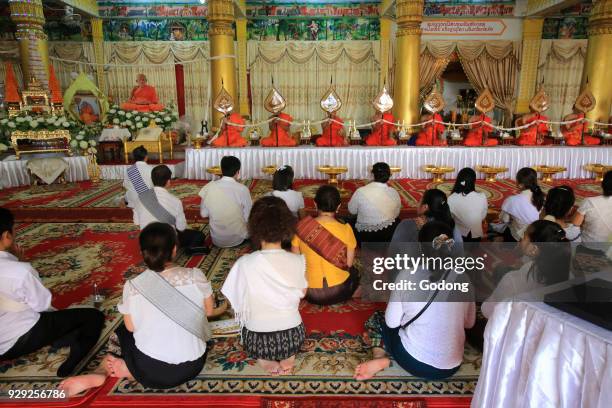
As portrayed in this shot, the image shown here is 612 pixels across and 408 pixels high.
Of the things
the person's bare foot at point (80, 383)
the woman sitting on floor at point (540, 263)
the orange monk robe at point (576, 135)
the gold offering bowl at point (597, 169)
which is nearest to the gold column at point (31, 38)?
the person's bare foot at point (80, 383)

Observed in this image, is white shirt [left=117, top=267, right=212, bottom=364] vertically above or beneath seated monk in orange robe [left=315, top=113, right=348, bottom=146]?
beneath

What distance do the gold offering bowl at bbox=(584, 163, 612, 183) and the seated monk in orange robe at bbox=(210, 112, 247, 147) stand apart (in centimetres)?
599

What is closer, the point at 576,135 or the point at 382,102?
the point at 576,135

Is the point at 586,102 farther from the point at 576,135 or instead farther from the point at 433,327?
the point at 433,327

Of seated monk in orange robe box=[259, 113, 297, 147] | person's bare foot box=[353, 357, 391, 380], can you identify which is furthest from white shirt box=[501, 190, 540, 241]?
seated monk in orange robe box=[259, 113, 297, 147]

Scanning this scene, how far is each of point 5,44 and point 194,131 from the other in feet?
17.4

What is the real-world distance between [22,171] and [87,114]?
4.57m

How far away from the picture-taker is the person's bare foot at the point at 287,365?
2.14m

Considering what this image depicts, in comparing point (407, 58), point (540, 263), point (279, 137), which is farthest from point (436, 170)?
point (540, 263)

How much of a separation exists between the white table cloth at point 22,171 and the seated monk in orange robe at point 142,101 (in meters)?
1.79

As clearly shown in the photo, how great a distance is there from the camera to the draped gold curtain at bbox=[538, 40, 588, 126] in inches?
449

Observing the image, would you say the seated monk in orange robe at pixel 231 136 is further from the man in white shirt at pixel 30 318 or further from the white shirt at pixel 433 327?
the white shirt at pixel 433 327

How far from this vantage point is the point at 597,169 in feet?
22.4

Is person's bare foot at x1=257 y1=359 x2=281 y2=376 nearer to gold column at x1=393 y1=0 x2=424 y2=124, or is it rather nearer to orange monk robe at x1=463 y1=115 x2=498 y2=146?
orange monk robe at x1=463 y1=115 x2=498 y2=146
